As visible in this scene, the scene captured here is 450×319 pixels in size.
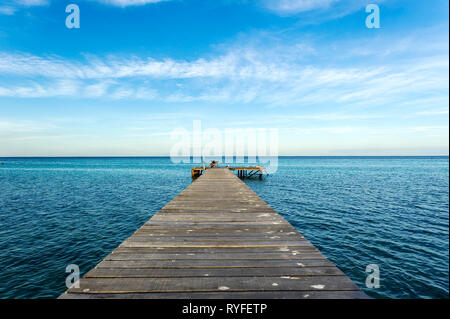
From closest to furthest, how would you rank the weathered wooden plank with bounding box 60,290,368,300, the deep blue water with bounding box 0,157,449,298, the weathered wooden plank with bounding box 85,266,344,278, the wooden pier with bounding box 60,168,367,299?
the weathered wooden plank with bounding box 60,290,368,300 < the wooden pier with bounding box 60,168,367,299 < the weathered wooden plank with bounding box 85,266,344,278 < the deep blue water with bounding box 0,157,449,298

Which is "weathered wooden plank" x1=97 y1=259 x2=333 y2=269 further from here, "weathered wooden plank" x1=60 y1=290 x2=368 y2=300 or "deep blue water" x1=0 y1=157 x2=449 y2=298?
"deep blue water" x1=0 y1=157 x2=449 y2=298

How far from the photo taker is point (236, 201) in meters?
9.02

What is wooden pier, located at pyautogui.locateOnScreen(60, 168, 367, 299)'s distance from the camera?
2.79 m

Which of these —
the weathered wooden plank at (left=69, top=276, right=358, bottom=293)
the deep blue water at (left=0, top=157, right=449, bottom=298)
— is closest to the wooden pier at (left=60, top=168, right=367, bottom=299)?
the weathered wooden plank at (left=69, top=276, right=358, bottom=293)

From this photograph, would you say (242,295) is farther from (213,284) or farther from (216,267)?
(216,267)

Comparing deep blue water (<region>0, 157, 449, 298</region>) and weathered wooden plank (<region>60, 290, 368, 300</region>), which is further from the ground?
weathered wooden plank (<region>60, 290, 368, 300</region>)

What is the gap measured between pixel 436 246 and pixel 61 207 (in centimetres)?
2419

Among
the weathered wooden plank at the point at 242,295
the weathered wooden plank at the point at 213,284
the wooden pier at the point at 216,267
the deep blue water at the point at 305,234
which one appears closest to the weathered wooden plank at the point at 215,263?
the wooden pier at the point at 216,267

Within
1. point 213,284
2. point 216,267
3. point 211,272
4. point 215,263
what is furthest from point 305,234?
point 213,284

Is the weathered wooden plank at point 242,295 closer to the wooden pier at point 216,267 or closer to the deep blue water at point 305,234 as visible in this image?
the wooden pier at point 216,267

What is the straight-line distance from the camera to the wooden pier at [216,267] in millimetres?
2787

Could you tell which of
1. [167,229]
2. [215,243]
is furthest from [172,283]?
[167,229]

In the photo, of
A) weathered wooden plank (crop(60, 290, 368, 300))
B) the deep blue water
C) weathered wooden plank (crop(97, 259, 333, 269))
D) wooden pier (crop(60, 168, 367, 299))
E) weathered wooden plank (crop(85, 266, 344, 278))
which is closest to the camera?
weathered wooden plank (crop(60, 290, 368, 300))
